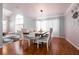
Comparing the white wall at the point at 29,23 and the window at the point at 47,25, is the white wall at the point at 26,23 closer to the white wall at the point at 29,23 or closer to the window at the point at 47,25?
the white wall at the point at 29,23

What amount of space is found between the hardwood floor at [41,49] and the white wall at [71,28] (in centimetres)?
14

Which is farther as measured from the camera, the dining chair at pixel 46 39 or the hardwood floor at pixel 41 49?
the dining chair at pixel 46 39

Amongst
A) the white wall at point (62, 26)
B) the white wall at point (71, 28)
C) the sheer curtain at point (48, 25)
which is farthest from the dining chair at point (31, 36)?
the white wall at point (71, 28)

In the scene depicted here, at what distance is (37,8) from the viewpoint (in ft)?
10.2

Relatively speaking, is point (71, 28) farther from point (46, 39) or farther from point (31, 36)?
point (31, 36)

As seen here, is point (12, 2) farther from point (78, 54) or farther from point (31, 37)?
point (78, 54)

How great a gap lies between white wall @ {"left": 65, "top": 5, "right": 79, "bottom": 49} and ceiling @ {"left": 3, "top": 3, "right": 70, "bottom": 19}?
0.66 feet

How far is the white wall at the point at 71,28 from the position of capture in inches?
123

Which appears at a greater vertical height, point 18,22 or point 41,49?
point 18,22

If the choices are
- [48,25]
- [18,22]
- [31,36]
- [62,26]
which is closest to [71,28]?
[62,26]

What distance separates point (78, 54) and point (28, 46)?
4.16 feet

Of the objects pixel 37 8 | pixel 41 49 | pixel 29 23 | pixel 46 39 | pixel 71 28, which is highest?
pixel 37 8

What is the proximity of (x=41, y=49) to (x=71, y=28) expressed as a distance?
0.96m

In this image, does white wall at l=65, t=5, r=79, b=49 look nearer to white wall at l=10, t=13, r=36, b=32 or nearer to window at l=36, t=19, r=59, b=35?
window at l=36, t=19, r=59, b=35
